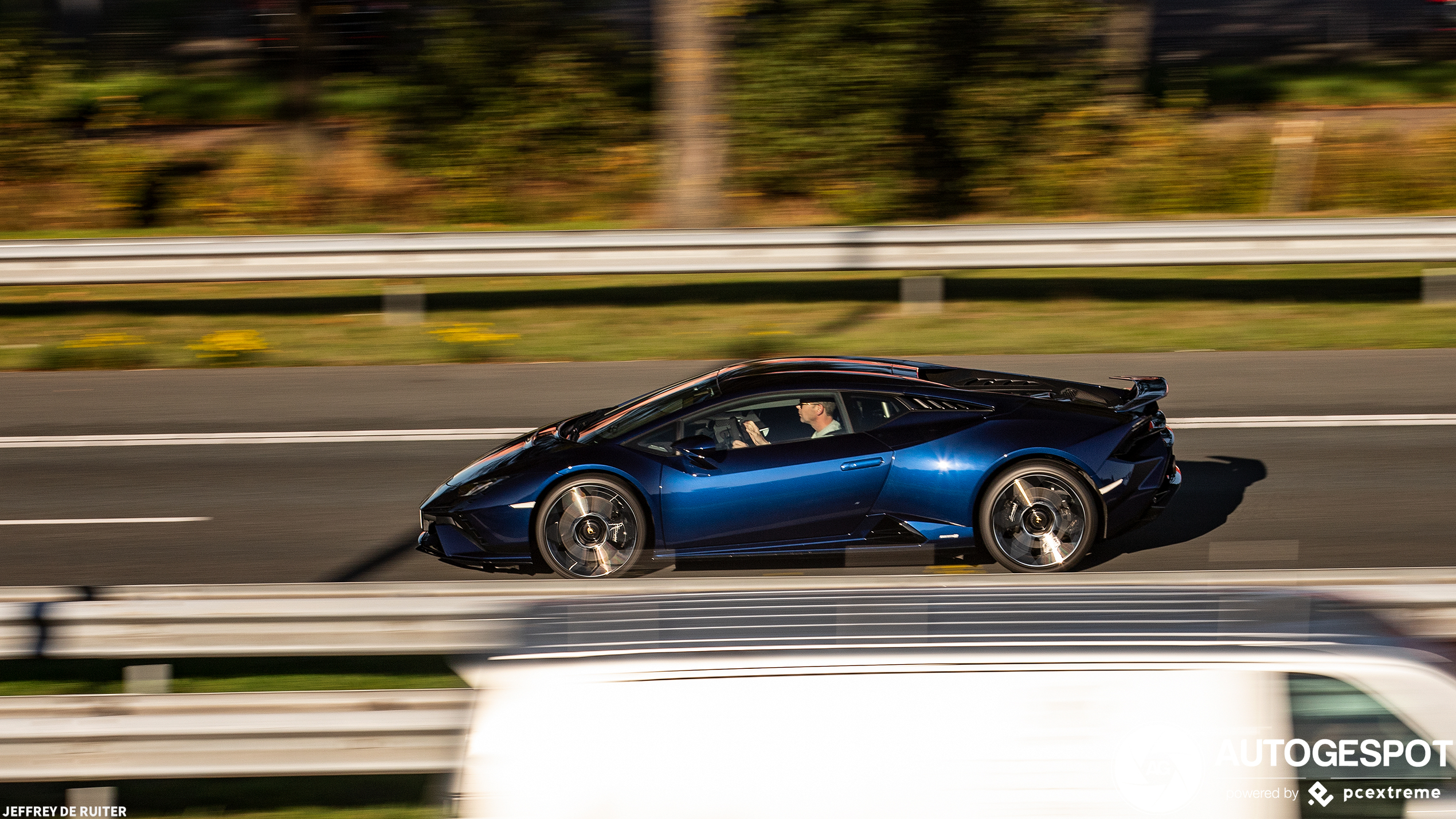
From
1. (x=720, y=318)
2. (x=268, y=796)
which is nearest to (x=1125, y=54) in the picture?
(x=720, y=318)

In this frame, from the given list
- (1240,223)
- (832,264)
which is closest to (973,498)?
(832,264)

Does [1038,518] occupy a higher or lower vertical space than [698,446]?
lower

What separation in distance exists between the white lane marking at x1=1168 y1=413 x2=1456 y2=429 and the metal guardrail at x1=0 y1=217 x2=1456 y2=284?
12.1 feet

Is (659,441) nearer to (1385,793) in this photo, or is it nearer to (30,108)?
(1385,793)

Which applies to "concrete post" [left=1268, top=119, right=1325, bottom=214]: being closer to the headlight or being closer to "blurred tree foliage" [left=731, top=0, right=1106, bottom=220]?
"blurred tree foliage" [left=731, top=0, right=1106, bottom=220]

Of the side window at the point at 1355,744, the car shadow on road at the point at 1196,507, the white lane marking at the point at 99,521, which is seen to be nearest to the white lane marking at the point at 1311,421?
the car shadow on road at the point at 1196,507

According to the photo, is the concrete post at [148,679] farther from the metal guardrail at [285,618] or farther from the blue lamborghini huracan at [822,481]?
the blue lamborghini huracan at [822,481]

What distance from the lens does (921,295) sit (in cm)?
1427

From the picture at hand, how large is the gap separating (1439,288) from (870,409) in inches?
376

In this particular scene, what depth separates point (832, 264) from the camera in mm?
13992

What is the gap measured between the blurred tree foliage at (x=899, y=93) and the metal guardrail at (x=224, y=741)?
15.0 m

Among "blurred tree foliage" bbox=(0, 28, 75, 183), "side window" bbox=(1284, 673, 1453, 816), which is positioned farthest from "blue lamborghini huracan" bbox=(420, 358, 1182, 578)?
"blurred tree foliage" bbox=(0, 28, 75, 183)

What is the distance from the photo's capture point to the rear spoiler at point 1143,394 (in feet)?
24.7

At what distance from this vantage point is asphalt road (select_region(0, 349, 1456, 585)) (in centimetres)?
783
